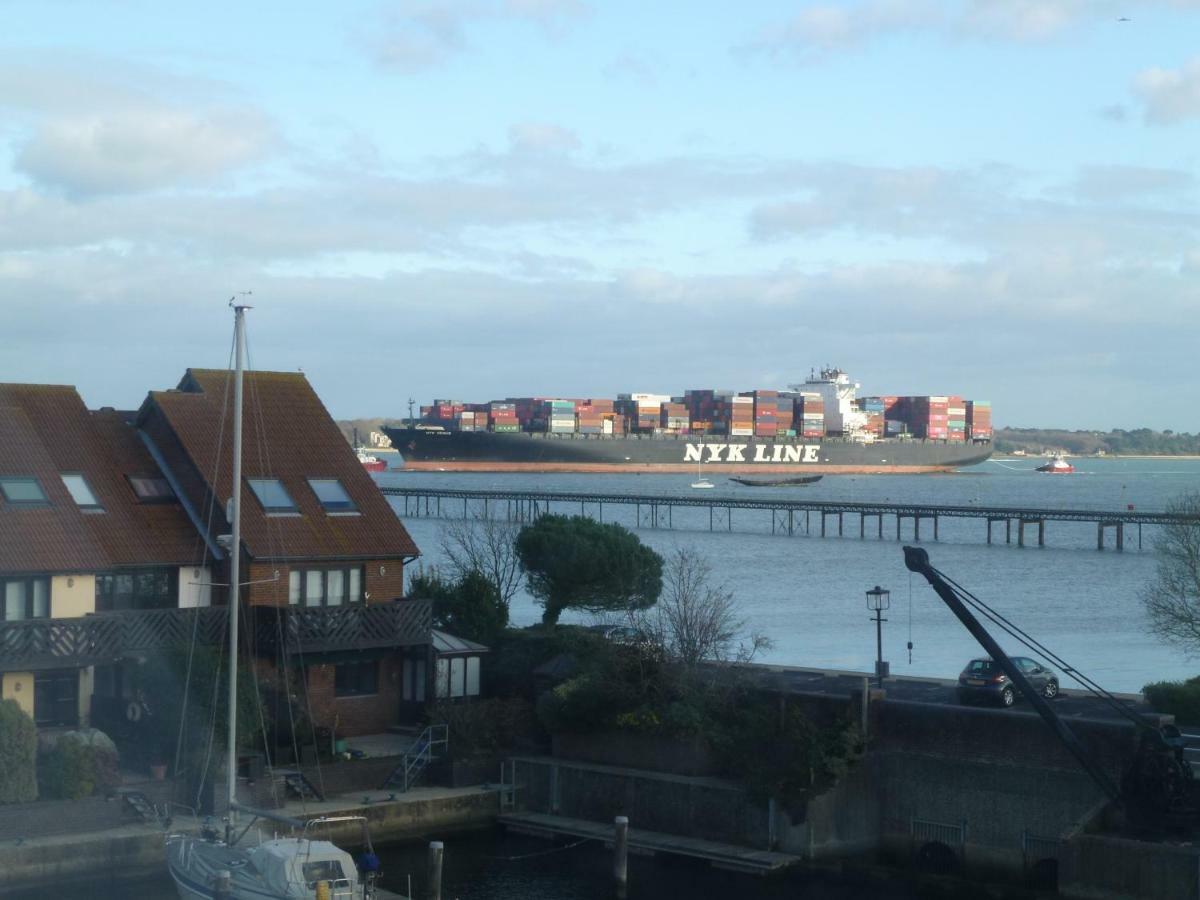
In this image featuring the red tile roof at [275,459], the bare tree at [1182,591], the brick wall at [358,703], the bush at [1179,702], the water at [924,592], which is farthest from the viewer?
the water at [924,592]

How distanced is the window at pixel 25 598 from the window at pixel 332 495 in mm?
6256

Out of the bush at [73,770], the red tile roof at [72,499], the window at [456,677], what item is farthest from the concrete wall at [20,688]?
the window at [456,677]

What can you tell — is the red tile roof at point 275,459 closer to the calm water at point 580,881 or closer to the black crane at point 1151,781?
the calm water at point 580,881

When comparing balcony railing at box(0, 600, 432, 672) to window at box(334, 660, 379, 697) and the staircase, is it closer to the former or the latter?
window at box(334, 660, 379, 697)

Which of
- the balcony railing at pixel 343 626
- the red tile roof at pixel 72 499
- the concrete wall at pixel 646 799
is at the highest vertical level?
the red tile roof at pixel 72 499

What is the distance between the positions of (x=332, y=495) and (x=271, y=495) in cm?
150

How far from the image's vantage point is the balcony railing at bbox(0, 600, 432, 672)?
23969mm

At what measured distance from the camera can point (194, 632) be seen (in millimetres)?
25141

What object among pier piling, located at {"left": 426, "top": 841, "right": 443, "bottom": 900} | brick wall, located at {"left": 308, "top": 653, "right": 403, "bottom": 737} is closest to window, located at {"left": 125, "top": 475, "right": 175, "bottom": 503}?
brick wall, located at {"left": 308, "top": 653, "right": 403, "bottom": 737}

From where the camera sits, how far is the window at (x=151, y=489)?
93.6 ft

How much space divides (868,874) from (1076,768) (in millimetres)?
3725

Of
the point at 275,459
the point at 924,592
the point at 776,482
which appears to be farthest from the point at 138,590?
the point at 776,482

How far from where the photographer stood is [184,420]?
29625 mm

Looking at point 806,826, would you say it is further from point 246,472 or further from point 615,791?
point 246,472
